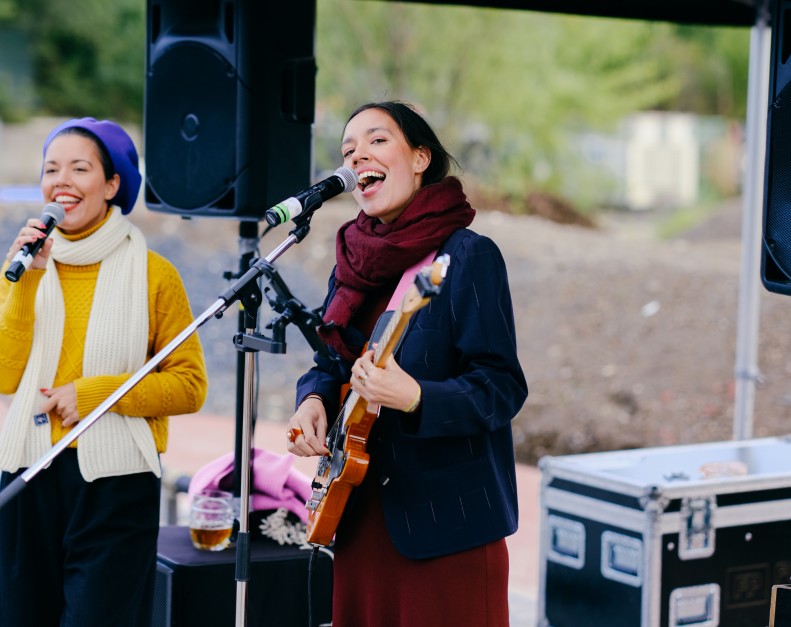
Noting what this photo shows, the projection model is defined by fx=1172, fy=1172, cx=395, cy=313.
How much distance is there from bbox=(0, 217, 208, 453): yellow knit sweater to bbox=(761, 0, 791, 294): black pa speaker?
1502 millimetres

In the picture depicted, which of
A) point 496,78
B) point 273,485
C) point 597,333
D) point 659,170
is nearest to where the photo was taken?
point 273,485

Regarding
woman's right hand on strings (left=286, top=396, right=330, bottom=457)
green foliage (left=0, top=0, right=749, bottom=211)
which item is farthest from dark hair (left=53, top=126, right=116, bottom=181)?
green foliage (left=0, top=0, right=749, bottom=211)

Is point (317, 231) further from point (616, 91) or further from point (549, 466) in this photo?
point (549, 466)

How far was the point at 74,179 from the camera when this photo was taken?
304 cm

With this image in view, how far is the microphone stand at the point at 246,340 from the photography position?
246 centimetres

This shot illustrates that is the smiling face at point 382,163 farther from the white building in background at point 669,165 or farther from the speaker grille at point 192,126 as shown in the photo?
the white building in background at point 669,165

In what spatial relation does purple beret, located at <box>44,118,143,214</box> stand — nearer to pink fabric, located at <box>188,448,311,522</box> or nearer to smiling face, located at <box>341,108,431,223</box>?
smiling face, located at <box>341,108,431,223</box>

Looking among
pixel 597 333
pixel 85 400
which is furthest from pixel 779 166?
pixel 597 333

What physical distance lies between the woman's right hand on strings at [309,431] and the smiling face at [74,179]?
849 millimetres

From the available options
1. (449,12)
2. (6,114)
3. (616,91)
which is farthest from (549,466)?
(6,114)

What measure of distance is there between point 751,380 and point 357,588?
272 centimetres

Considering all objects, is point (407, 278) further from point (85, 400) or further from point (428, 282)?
point (85, 400)

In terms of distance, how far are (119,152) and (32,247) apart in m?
0.52

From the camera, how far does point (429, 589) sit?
2510 mm
